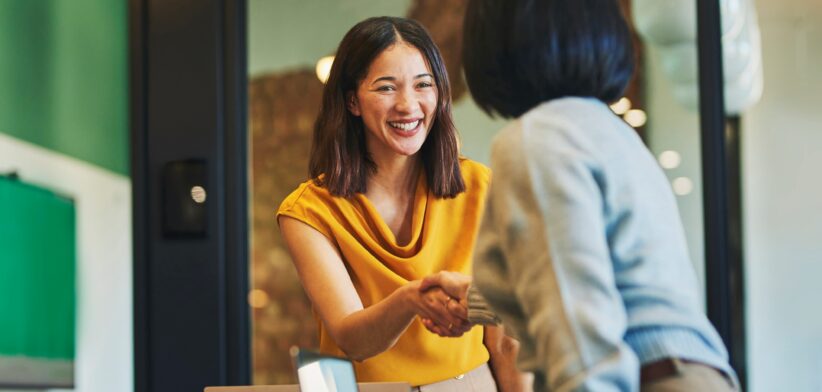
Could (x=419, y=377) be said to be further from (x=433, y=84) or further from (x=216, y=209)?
(x=216, y=209)

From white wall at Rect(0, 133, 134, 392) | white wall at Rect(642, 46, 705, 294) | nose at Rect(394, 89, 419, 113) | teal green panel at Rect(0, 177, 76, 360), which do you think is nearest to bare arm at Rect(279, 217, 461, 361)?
nose at Rect(394, 89, 419, 113)

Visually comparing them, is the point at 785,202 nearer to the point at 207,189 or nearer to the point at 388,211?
the point at 388,211

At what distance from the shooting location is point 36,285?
2.09 metres

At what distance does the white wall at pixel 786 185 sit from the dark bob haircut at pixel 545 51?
1.26 metres

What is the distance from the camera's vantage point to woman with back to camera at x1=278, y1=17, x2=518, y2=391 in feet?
5.30

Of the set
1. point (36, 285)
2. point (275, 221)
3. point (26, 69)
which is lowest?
point (36, 285)

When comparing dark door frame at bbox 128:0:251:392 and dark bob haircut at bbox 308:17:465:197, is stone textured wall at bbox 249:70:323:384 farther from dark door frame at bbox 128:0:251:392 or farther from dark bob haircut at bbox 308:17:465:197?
dark bob haircut at bbox 308:17:465:197

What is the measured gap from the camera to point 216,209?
2.30 m

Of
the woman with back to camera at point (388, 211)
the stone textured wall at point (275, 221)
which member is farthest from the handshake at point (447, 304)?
the stone textured wall at point (275, 221)

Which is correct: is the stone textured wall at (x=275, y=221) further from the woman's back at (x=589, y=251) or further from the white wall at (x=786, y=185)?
the woman's back at (x=589, y=251)

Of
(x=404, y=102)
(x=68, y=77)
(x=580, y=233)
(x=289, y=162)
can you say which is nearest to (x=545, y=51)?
(x=580, y=233)

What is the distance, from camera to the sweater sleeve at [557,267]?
96 centimetres

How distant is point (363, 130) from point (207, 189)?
0.73 metres

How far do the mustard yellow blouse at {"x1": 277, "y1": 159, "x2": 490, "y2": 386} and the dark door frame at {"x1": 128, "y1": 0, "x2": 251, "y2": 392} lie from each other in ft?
2.23
